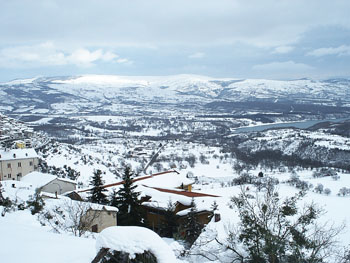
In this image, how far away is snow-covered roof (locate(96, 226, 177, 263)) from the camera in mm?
4184

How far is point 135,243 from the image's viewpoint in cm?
422

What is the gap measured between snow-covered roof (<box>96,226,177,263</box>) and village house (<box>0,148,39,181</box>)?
111ft

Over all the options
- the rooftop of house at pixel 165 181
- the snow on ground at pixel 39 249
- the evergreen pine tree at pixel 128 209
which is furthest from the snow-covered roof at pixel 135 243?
the rooftop of house at pixel 165 181

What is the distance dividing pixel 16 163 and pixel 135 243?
36214 millimetres

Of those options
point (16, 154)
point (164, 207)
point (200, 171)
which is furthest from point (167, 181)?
point (200, 171)

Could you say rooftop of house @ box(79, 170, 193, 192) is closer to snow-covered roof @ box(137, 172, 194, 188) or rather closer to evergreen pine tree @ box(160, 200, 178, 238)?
snow-covered roof @ box(137, 172, 194, 188)

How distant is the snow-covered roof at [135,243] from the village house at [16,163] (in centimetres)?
3377

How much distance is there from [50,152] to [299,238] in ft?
172

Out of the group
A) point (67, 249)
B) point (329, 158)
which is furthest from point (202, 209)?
point (329, 158)

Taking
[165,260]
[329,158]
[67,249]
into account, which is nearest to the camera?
[165,260]

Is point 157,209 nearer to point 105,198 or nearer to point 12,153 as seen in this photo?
point 105,198

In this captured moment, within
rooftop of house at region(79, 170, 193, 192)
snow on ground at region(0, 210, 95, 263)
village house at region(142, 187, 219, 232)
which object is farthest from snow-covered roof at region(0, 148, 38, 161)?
snow on ground at region(0, 210, 95, 263)

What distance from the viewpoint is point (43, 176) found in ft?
94.0

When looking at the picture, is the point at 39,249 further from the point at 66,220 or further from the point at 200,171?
the point at 200,171
